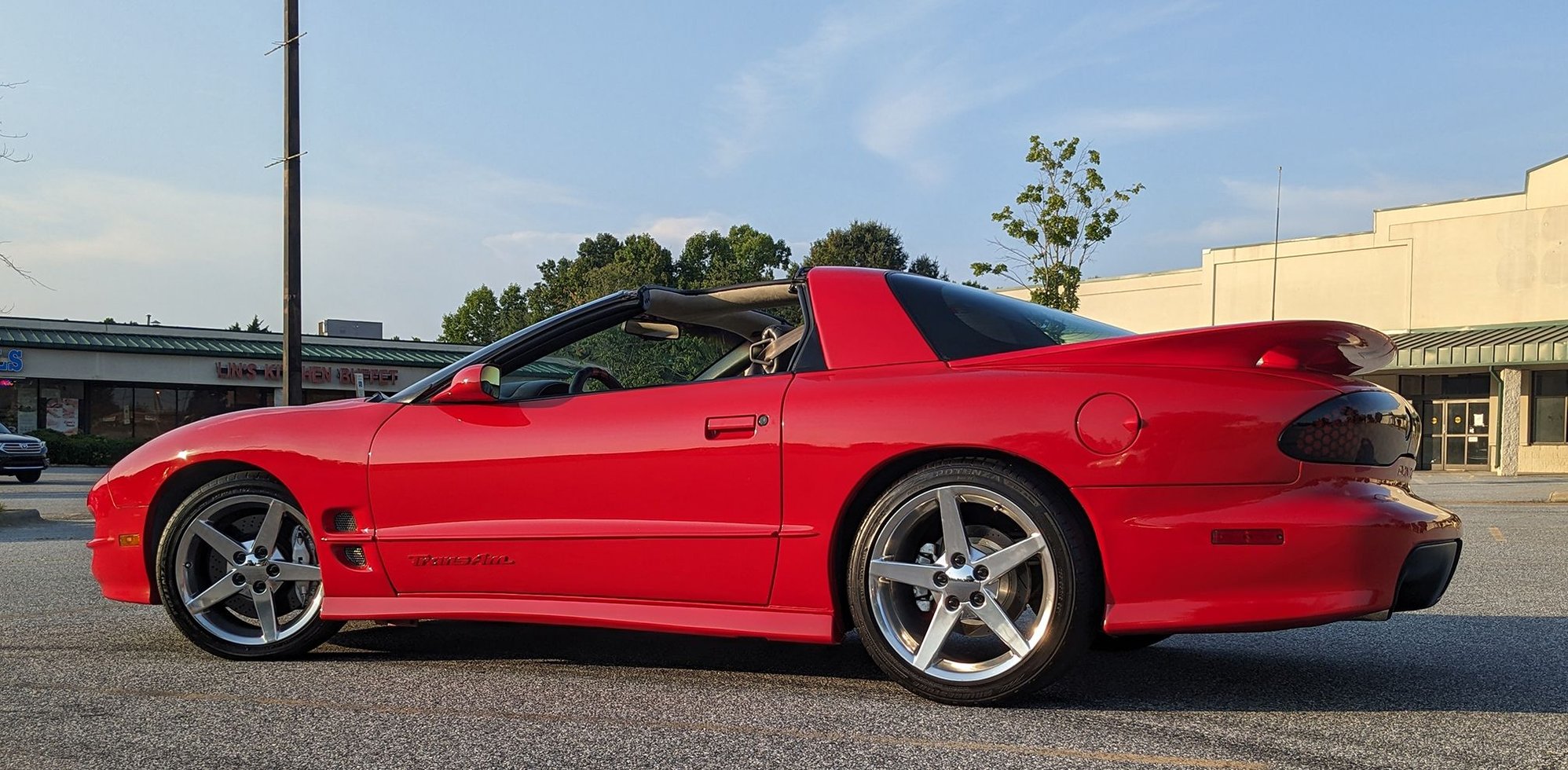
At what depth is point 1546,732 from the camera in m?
3.22

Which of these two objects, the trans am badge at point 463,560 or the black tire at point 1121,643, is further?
the black tire at point 1121,643

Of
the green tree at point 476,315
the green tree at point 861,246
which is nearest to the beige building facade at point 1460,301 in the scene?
the green tree at point 861,246

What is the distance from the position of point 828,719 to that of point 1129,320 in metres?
39.1

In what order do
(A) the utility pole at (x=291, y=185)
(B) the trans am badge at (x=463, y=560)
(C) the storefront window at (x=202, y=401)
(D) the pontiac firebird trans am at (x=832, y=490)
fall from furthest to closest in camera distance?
(C) the storefront window at (x=202, y=401), (A) the utility pole at (x=291, y=185), (B) the trans am badge at (x=463, y=560), (D) the pontiac firebird trans am at (x=832, y=490)

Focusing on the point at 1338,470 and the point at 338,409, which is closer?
the point at 1338,470

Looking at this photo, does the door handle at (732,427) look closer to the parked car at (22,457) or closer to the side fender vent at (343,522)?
the side fender vent at (343,522)

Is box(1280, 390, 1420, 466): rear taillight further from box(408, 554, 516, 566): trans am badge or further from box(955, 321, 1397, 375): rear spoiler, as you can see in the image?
box(408, 554, 516, 566): trans am badge

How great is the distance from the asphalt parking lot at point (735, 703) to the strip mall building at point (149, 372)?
33.3 meters

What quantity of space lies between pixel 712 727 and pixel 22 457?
26107mm

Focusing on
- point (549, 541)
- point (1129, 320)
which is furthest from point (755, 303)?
point (1129, 320)

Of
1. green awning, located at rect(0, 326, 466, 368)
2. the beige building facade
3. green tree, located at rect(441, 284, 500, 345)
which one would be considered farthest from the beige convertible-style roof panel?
green tree, located at rect(441, 284, 500, 345)

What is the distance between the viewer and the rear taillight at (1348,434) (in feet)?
10.9

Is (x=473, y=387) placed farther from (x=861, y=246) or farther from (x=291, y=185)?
(x=861, y=246)

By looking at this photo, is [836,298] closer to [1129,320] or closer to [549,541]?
[549,541]
